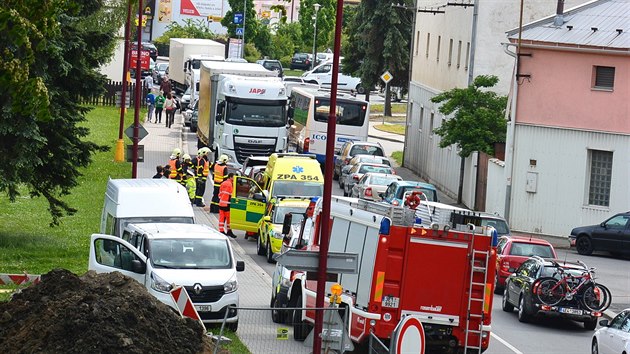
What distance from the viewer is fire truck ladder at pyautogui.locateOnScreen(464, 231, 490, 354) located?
18641 millimetres

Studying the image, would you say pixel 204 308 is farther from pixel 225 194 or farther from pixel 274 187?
pixel 274 187

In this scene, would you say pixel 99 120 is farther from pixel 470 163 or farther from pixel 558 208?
pixel 558 208

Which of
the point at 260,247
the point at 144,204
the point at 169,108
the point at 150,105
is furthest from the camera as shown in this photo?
the point at 150,105

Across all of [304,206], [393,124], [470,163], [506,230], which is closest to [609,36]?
[470,163]

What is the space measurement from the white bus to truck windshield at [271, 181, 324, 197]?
65.9 feet

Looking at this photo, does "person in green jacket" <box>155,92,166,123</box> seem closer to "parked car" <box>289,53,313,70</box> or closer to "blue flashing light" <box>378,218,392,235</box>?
"parked car" <box>289,53,313,70</box>

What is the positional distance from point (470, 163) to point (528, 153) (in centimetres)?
495

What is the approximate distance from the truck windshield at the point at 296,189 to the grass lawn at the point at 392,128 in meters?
39.4

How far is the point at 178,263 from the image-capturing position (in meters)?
22.0

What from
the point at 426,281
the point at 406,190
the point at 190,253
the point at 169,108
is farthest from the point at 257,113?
the point at 426,281

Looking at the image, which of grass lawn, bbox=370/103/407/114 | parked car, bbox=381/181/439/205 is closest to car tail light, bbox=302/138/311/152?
parked car, bbox=381/181/439/205

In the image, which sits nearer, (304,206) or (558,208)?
(304,206)

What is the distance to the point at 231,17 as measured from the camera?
111000 mm

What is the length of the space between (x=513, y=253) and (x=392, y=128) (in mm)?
45023
